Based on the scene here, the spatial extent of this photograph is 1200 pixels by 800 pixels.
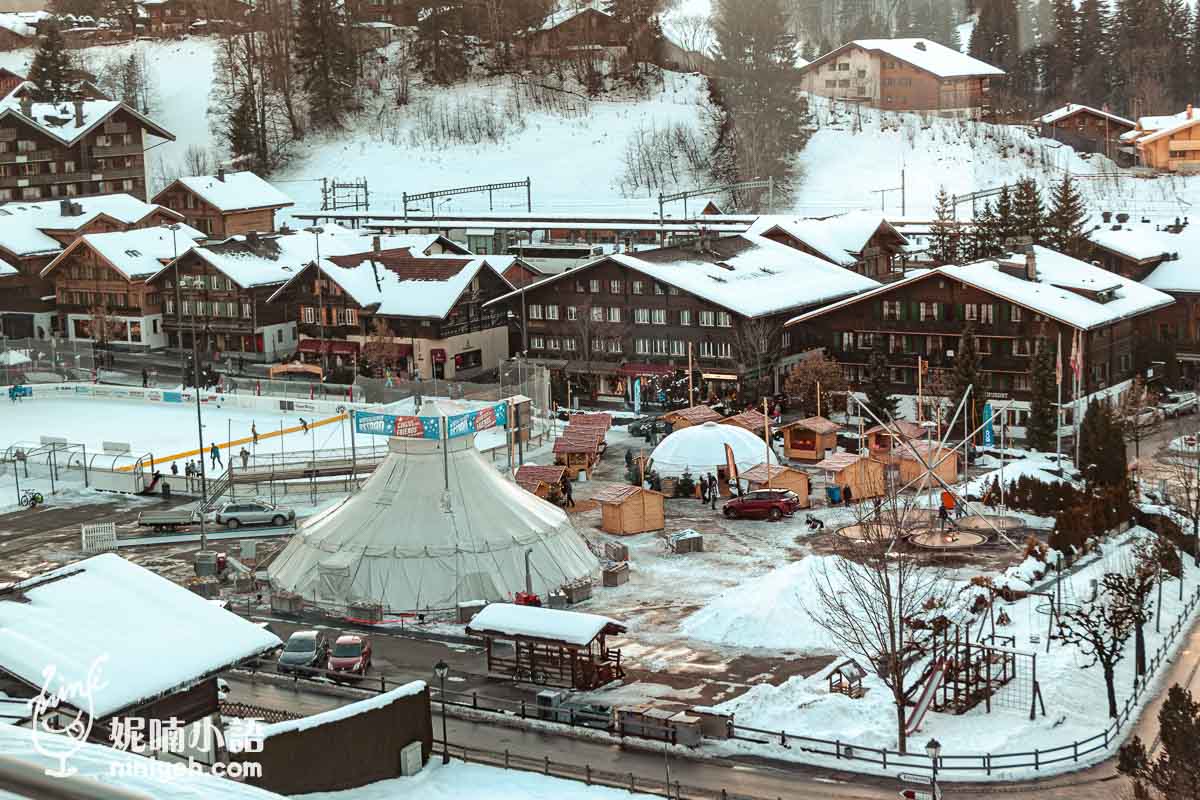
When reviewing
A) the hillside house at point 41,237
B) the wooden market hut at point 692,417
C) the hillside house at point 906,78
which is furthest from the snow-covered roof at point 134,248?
the hillside house at point 906,78

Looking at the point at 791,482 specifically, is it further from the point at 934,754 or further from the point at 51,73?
the point at 51,73

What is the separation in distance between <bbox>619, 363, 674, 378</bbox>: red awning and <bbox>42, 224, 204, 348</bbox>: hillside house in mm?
24424

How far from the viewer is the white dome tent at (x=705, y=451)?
43000 mm

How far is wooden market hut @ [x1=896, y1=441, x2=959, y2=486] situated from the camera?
41.0m

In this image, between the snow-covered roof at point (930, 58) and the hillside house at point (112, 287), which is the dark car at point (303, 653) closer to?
the hillside house at point (112, 287)

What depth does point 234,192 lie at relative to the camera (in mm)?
91875

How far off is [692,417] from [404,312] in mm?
19520

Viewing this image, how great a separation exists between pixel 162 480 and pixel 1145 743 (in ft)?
97.8

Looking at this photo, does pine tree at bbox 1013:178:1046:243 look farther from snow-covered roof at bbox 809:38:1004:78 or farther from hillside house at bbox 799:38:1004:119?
snow-covered roof at bbox 809:38:1004:78

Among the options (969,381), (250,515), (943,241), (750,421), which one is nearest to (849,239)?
(943,241)

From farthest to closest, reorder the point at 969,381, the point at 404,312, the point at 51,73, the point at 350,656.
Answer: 1. the point at 51,73
2. the point at 404,312
3. the point at 969,381
4. the point at 350,656

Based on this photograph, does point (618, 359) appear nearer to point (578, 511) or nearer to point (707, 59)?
point (578, 511)

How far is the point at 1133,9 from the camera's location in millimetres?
118125

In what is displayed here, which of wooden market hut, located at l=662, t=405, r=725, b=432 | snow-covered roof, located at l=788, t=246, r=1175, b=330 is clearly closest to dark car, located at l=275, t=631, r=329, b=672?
wooden market hut, located at l=662, t=405, r=725, b=432
